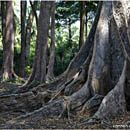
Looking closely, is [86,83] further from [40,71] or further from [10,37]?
[10,37]

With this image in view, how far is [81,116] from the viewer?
214 inches

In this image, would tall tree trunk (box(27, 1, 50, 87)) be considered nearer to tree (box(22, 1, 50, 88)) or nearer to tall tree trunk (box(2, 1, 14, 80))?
tree (box(22, 1, 50, 88))

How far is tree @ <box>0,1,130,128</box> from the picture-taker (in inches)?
216

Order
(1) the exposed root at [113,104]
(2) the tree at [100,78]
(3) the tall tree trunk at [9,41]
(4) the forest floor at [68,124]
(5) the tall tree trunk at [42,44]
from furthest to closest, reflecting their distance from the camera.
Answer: (3) the tall tree trunk at [9,41]
(5) the tall tree trunk at [42,44]
(2) the tree at [100,78]
(1) the exposed root at [113,104]
(4) the forest floor at [68,124]

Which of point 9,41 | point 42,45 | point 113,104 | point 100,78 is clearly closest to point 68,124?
point 113,104

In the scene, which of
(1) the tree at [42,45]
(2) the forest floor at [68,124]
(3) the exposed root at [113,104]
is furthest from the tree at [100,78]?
(1) the tree at [42,45]

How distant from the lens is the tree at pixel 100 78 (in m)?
5.49

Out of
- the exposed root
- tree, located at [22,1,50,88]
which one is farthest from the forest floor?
tree, located at [22,1,50,88]

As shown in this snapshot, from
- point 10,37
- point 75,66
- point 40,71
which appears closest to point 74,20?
point 10,37

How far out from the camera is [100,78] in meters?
6.05

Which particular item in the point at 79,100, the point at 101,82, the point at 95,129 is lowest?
the point at 95,129

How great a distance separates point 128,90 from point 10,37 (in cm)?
1111

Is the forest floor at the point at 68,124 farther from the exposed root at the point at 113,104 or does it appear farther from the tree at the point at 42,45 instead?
the tree at the point at 42,45

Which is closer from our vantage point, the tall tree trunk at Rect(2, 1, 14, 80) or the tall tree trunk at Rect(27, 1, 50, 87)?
the tall tree trunk at Rect(27, 1, 50, 87)
